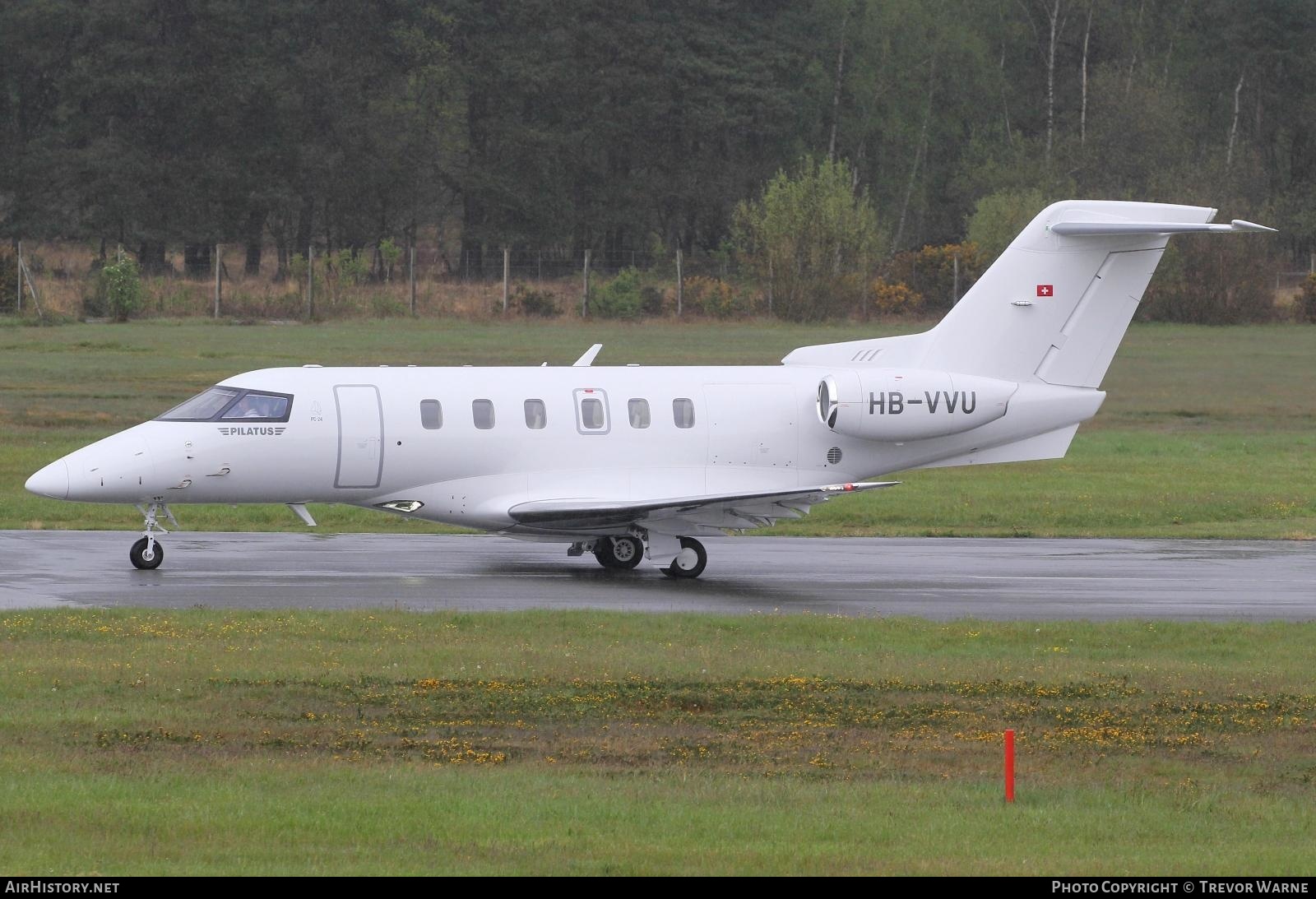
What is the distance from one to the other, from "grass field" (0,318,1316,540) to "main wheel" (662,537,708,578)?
5.18m

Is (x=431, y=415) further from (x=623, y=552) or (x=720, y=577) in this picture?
(x=720, y=577)

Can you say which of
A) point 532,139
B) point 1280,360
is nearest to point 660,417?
point 1280,360

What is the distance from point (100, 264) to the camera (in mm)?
63625

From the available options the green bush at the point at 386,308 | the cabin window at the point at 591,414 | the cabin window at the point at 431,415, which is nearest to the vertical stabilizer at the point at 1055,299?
the cabin window at the point at 591,414

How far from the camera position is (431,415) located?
20922 mm

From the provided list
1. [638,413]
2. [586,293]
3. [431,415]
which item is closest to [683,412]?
[638,413]

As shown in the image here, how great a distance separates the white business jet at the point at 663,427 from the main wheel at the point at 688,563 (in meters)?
0.03

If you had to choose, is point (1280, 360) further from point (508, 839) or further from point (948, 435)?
point (508, 839)

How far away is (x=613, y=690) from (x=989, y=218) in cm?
5547

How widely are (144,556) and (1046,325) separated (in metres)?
11.5

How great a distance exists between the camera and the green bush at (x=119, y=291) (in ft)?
181

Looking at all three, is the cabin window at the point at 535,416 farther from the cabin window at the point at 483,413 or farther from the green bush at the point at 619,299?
the green bush at the point at 619,299

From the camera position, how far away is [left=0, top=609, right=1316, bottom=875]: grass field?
9.09 metres

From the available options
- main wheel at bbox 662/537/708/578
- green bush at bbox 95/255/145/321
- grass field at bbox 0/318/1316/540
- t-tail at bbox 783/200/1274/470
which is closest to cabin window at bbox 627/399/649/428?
main wheel at bbox 662/537/708/578
